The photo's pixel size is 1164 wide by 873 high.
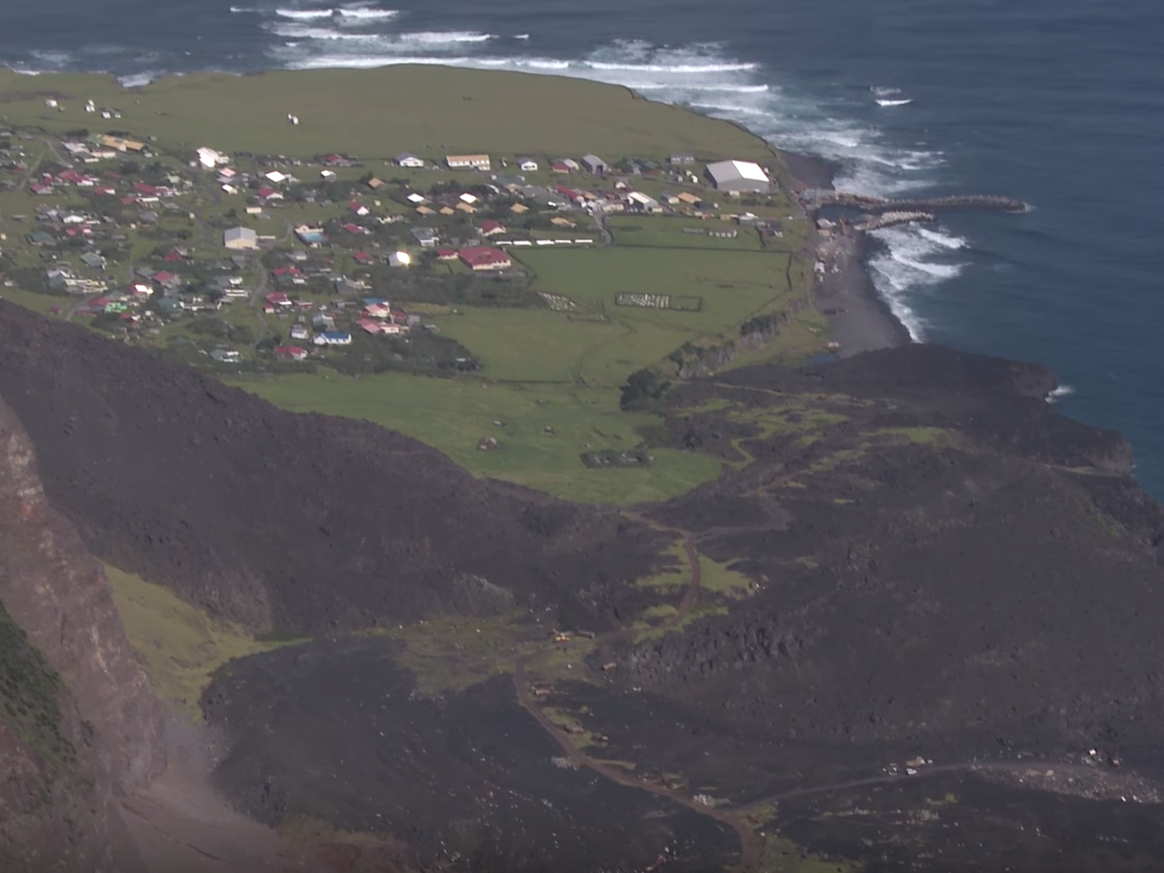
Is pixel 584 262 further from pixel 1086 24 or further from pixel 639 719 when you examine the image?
pixel 1086 24

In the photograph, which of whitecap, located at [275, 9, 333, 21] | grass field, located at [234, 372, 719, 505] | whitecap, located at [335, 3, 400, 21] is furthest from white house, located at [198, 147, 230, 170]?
whitecap, located at [335, 3, 400, 21]

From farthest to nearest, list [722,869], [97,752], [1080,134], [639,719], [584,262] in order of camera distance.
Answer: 1. [1080,134]
2. [584,262]
3. [639,719]
4. [722,869]
5. [97,752]

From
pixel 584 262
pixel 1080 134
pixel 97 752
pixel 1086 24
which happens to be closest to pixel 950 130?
pixel 1080 134

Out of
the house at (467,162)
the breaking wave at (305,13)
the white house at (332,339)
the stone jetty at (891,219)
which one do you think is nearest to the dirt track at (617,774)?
the white house at (332,339)

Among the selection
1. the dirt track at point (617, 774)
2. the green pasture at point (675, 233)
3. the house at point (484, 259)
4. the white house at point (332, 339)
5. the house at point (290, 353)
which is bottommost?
the dirt track at point (617, 774)

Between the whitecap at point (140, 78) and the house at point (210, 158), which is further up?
the whitecap at point (140, 78)

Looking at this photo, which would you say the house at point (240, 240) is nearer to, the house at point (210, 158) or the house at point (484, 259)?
the house at point (484, 259)
